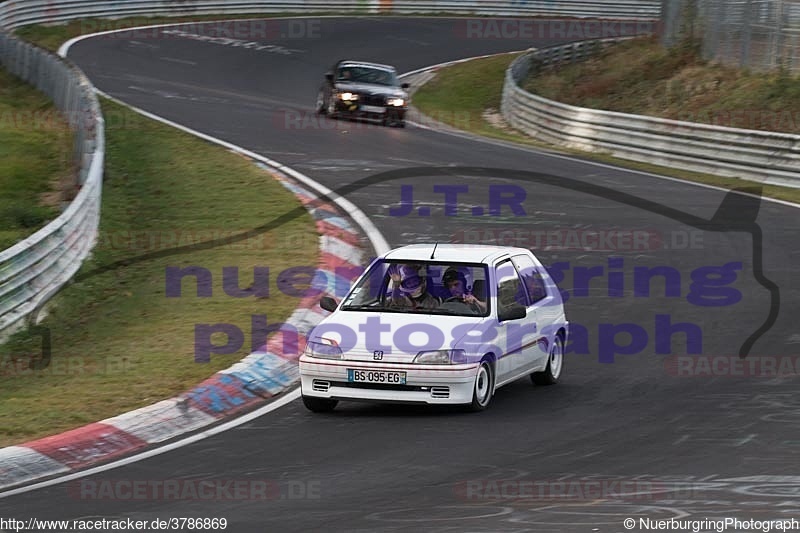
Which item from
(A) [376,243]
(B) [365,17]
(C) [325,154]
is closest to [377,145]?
(C) [325,154]

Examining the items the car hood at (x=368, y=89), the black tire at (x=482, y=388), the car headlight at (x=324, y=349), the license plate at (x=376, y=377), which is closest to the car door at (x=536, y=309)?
the black tire at (x=482, y=388)

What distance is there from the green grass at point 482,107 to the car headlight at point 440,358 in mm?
13745

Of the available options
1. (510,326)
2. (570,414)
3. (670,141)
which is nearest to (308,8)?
(670,141)

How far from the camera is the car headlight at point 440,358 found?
10.8m

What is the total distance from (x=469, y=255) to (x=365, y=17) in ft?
153

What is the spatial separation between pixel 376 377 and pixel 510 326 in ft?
4.76

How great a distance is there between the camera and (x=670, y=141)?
90.6ft

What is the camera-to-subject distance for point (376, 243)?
58.3ft

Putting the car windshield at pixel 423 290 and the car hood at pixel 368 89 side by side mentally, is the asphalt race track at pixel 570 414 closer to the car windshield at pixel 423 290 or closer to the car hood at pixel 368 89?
the car windshield at pixel 423 290

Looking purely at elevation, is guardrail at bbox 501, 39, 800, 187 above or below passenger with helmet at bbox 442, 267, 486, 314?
below

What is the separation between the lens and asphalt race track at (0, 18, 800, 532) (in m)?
7.91

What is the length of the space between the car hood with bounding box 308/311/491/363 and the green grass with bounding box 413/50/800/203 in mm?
13403

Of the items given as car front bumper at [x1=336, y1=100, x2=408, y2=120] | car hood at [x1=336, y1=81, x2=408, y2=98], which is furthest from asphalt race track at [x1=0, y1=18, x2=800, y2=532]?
car hood at [x1=336, y1=81, x2=408, y2=98]

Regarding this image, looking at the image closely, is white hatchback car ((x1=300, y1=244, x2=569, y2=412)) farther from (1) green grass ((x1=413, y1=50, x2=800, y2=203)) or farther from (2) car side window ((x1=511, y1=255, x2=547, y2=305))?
→ (1) green grass ((x1=413, y1=50, x2=800, y2=203))
